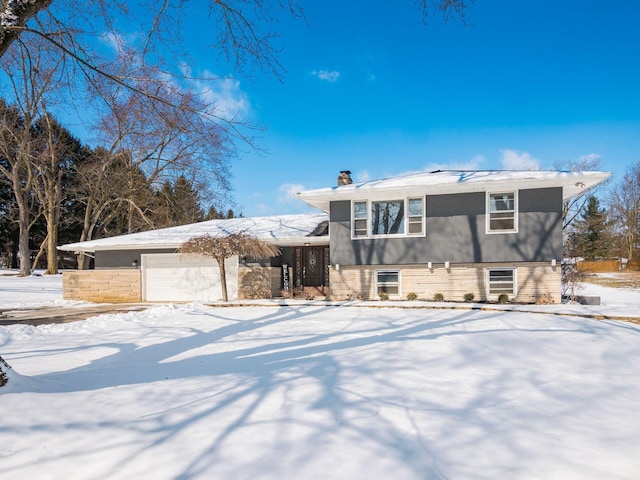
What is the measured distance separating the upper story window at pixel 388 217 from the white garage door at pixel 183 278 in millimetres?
5273

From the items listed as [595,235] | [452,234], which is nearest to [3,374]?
[452,234]

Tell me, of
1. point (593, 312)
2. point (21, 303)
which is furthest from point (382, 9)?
point (21, 303)

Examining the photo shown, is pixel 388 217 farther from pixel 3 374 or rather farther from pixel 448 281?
pixel 3 374

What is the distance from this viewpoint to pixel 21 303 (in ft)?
51.5

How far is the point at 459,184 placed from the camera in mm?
12961

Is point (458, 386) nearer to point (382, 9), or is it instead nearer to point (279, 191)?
point (382, 9)

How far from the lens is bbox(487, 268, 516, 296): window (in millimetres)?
13406

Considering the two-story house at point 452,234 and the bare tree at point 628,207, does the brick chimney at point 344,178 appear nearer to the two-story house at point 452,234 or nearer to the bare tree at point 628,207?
the two-story house at point 452,234

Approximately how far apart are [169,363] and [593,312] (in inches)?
414

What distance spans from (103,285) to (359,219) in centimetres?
1127

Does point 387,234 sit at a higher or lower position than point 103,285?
higher

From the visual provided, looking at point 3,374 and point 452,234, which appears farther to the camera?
point 452,234

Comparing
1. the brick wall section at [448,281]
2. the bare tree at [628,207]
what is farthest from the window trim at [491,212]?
the bare tree at [628,207]

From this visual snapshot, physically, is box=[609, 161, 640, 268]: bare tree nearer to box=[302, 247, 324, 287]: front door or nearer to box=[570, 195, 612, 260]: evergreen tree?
box=[570, 195, 612, 260]: evergreen tree
